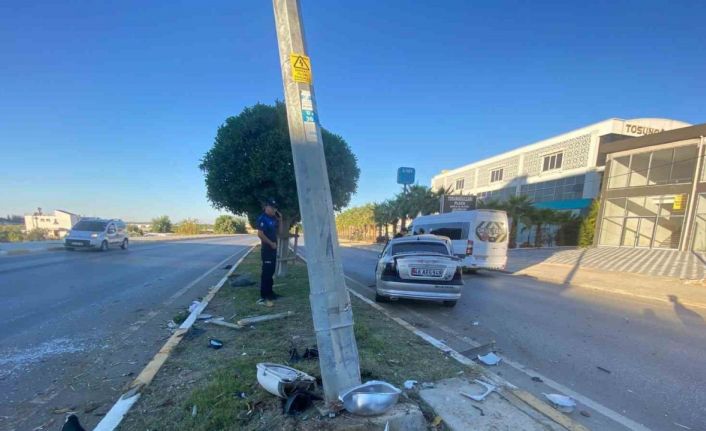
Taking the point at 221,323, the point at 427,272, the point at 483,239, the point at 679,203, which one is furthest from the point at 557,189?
the point at 221,323

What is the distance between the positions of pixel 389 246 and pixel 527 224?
78.9 ft

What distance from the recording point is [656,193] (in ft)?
71.3

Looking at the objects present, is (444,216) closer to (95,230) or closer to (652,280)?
(652,280)

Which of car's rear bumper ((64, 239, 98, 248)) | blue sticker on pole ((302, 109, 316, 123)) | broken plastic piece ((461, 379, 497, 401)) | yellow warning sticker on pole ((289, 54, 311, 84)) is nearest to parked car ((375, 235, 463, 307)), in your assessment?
broken plastic piece ((461, 379, 497, 401))

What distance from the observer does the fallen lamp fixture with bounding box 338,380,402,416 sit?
2.28 metres

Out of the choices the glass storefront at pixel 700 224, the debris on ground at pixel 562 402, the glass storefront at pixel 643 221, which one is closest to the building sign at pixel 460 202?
the glass storefront at pixel 643 221

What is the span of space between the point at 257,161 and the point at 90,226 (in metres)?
16.8

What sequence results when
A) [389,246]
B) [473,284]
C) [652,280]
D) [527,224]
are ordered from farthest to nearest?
[527,224]
[652,280]
[473,284]
[389,246]

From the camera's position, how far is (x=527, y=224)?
27.1 metres

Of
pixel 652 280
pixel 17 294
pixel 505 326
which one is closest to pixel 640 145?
pixel 652 280

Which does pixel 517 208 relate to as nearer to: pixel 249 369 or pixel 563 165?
pixel 563 165

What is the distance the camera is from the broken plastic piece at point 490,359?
4213mm

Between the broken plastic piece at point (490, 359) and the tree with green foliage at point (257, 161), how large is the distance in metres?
5.88

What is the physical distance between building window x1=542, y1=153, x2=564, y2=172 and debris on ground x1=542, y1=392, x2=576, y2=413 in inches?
1538
